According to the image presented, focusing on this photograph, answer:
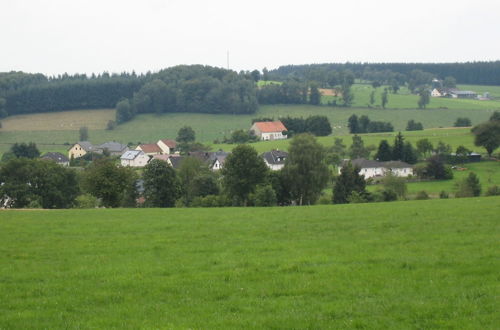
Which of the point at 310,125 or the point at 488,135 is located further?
the point at 310,125

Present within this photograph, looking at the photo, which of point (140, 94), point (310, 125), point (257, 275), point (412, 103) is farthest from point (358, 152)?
point (257, 275)

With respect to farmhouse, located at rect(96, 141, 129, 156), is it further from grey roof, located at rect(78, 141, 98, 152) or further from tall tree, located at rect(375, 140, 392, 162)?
tall tree, located at rect(375, 140, 392, 162)

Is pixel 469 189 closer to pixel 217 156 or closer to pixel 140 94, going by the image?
pixel 217 156

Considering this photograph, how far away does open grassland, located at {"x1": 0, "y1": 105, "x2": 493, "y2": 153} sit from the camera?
477 feet

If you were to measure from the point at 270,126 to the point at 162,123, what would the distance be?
3206 cm

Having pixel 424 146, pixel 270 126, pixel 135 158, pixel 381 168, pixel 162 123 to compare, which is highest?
pixel 424 146

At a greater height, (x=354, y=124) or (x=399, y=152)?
(x=354, y=124)

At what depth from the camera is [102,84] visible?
18162 centimetres

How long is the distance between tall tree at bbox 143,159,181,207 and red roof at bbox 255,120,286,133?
84.4m

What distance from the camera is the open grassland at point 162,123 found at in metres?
145

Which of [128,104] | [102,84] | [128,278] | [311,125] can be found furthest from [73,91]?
[128,278]

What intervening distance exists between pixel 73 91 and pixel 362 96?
286 ft

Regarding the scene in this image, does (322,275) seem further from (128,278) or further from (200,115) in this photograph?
(200,115)

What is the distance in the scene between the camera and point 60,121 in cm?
16175
